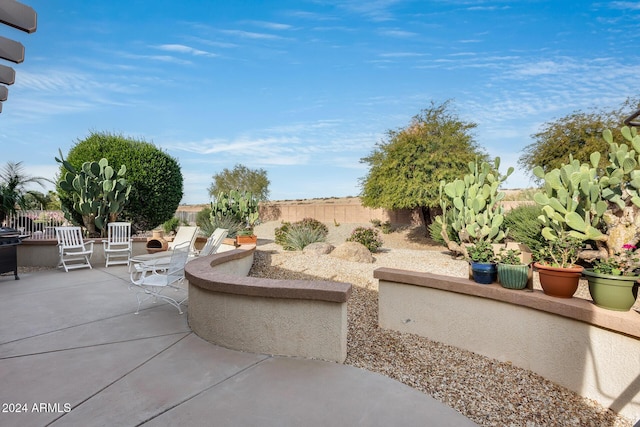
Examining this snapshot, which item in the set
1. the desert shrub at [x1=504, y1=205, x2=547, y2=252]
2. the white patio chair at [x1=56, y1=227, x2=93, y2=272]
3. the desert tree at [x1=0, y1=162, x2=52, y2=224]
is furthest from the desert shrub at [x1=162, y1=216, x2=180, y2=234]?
the desert shrub at [x1=504, y1=205, x2=547, y2=252]

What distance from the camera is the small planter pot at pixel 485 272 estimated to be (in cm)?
391

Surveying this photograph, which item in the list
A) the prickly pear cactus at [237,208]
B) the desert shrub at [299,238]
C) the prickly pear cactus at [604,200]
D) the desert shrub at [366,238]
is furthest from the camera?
the prickly pear cactus at [237,208]

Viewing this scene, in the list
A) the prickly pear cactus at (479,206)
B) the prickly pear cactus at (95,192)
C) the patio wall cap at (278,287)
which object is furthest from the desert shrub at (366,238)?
the prickly pear cactus at (95,192)

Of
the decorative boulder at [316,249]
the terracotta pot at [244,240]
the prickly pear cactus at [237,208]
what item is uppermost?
the prickly pear cactus at [237,208]

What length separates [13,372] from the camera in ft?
9.68

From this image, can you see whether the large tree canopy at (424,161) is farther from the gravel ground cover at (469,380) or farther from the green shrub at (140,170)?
the gravel ground cover at (469,380)

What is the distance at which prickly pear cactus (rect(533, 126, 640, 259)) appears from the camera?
573cm

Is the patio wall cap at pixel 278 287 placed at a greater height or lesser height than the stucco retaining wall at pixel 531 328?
greater

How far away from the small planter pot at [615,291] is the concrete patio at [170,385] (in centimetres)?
178

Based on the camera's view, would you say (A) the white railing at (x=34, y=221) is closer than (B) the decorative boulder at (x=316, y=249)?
No

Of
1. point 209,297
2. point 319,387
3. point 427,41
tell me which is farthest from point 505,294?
point 427,41

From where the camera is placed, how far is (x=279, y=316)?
329 centimetres

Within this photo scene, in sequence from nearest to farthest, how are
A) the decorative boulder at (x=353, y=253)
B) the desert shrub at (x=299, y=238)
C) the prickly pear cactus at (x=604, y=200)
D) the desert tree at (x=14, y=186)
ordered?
the prickly pear cactus at (x=604, y=200)
the decorative boulder at (x=353, y=253)
the desert shrub at (x=299, y=238)
the desert tree at (x=14, y=186)

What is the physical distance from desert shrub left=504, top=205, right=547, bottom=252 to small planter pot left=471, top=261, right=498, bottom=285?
4.97 m
